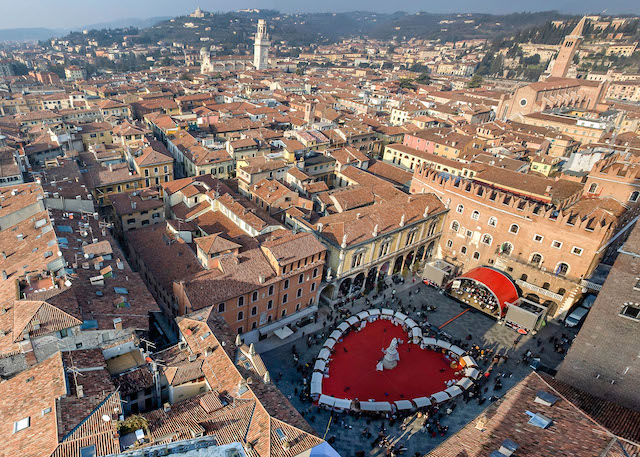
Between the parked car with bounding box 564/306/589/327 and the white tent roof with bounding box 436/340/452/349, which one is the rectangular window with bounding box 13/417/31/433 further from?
the parked car with bounding box 564/306/589/327

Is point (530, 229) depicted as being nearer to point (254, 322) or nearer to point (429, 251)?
point (429, 251)

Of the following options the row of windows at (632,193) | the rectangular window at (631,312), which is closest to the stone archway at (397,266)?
the row of windows at (632,193)

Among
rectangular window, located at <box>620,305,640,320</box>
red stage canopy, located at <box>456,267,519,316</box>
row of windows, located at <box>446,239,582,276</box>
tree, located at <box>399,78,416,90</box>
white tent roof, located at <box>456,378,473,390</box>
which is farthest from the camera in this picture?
tree, located at <box>399,78,416,90</box>

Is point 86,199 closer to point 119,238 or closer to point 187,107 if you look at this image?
point 119,238

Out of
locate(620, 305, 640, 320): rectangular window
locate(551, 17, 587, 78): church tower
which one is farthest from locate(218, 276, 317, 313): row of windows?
locate(551, 17, 587, 78): church tower

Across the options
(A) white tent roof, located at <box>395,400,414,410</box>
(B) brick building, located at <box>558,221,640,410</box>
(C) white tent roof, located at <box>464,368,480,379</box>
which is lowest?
(A) white tent roof, located at <box>395,400,414,410</box>

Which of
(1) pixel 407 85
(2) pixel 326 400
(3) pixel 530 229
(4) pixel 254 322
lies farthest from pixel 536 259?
(1) pixel 407 85

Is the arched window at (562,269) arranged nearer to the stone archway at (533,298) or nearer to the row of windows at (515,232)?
the row of windows at (515,232)
